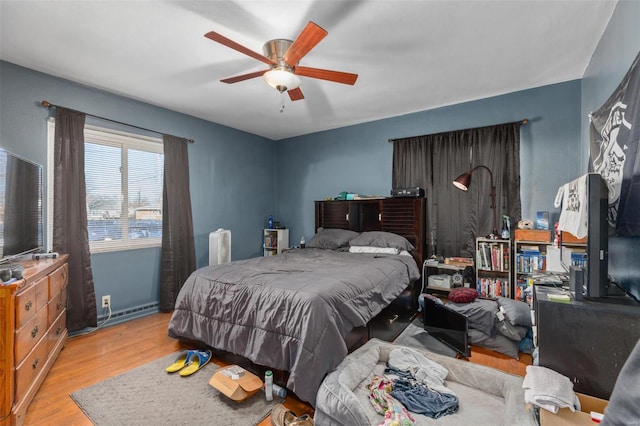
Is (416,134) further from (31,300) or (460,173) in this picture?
(31,300)

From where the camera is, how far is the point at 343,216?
4.48 metres

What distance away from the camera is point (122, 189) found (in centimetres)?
345

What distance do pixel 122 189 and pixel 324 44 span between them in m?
2.87

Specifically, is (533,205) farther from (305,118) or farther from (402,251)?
(305,118)

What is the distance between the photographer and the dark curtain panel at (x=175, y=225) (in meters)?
3.71

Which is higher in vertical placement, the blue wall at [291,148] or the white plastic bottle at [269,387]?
the blue wall at [291,148]

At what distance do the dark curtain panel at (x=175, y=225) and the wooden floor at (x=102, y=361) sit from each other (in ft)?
1.59

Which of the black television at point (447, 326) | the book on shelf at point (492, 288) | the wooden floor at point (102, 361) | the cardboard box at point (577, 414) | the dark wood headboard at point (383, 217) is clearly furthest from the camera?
the dark wood headboard at point (383, 217)

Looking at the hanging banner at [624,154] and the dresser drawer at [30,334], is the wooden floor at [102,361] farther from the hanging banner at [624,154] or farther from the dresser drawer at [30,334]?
the hanging banner at [624,154]

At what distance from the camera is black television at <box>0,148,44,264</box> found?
1976 mm

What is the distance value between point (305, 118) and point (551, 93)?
2995 millimetres

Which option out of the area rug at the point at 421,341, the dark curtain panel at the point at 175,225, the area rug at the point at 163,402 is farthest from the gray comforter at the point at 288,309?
the dark curtain panel at the point at 175,225

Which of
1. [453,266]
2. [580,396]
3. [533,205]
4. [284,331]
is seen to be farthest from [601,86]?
[284,331]

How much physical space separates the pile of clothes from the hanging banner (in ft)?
4.48
